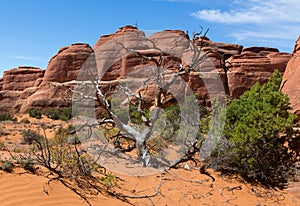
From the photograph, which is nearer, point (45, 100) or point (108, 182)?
point (108, 182)

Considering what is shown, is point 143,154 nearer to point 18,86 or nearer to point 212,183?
point 212,183

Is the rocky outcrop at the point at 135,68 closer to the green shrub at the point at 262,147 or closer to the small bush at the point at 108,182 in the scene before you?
the green shrub at the point at 262,147

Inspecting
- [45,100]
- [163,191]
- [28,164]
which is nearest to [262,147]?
[163,191]

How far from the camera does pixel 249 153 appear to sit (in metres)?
7.07

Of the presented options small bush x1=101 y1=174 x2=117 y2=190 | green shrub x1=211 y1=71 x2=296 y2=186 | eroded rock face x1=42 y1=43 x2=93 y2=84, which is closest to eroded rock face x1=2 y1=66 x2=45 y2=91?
eroded rock face x1=42 y1=43 x2=93 y2=84

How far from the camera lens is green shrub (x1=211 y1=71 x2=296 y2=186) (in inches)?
272

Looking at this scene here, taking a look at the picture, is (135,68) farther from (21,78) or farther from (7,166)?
(7,166)

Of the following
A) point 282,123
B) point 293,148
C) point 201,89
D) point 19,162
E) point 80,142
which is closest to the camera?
point 19,162

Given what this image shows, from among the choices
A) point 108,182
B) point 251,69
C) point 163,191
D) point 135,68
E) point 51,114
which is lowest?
point 51,114

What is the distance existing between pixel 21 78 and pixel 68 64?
32.4ft

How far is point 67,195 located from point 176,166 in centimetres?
378

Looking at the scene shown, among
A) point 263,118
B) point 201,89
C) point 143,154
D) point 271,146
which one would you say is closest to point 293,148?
point 271,146

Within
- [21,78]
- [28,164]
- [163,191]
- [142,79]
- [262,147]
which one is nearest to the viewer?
[28,164]

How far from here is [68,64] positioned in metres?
37.9
